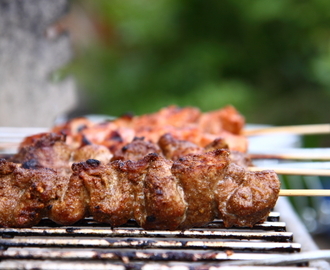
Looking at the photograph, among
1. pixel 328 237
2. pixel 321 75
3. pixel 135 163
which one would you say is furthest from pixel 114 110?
pixel 135 163

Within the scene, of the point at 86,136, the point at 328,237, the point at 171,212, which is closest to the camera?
the point at 171,212

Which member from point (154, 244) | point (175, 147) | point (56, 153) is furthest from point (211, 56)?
point (154, 244)

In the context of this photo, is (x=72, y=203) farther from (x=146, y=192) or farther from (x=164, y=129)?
(x=164, y=129)

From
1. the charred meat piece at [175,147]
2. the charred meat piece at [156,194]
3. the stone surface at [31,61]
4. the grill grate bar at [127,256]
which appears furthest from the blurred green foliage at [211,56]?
the grill grate bar at [127,256]

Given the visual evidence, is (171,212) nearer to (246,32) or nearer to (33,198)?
(33,198)

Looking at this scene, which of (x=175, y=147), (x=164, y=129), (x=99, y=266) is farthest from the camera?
(x=164, y=129)

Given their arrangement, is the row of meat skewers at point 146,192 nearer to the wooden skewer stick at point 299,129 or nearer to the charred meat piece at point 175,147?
the charred meat piece at point 175,147
